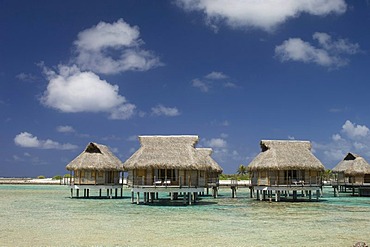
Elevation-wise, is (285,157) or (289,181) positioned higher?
(285,157)

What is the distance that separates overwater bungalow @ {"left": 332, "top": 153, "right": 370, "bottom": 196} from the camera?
1606 inches

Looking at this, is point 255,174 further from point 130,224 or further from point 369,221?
point 130,224

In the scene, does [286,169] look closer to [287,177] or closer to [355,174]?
[287,177]

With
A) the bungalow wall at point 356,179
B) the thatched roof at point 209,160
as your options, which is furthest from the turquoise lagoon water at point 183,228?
the bungalow wall at point 356,179

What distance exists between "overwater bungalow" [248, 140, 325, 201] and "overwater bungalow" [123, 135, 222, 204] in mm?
5113

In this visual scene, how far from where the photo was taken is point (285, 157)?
32.2 metres

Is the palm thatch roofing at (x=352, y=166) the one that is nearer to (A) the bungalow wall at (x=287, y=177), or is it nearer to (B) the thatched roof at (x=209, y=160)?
(A) the bungalow wall at (x=287, y=177)

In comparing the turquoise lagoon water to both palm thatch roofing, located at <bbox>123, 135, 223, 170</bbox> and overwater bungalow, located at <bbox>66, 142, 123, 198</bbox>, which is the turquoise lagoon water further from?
overwater bungalow, located at <bbox>66, 142, 123, 198</bbox>

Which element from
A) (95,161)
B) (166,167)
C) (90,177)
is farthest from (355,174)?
(90,177)

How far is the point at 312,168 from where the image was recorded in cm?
3177

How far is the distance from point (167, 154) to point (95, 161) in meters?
7.86

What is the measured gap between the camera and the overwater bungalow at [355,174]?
4078 cm

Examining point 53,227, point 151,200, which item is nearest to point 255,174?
point 151,200

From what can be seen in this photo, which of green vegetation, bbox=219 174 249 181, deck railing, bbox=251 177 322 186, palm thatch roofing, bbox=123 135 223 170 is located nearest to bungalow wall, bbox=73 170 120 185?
palm thatch roofing, bbox=123 135 223 170
